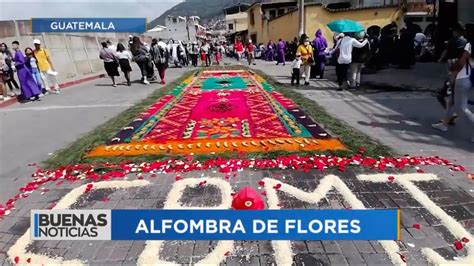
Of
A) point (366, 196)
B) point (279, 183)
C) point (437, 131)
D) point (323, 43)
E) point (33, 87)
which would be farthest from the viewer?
point (323, 43)

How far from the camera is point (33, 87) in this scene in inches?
389

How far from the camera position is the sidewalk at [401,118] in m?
4.90

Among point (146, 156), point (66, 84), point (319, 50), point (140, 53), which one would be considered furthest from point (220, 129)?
point (66, 84)

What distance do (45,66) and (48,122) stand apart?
165 inches

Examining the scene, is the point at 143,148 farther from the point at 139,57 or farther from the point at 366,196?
the point at 139,57

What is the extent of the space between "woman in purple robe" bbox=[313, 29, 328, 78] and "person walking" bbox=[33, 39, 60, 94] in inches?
343

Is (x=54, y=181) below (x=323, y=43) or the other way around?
below

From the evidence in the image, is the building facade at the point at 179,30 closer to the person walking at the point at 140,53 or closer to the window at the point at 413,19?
the window at the point at 413,19

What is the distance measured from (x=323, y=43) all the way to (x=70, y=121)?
8.34 m

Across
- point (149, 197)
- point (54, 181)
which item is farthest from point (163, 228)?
point (54, 181)

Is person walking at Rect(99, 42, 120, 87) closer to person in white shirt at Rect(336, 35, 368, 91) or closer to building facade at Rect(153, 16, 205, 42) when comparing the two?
person in white shirt at Rect(336, 35, 368, 91)

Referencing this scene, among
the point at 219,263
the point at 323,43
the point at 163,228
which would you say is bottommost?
the point at 219,263
